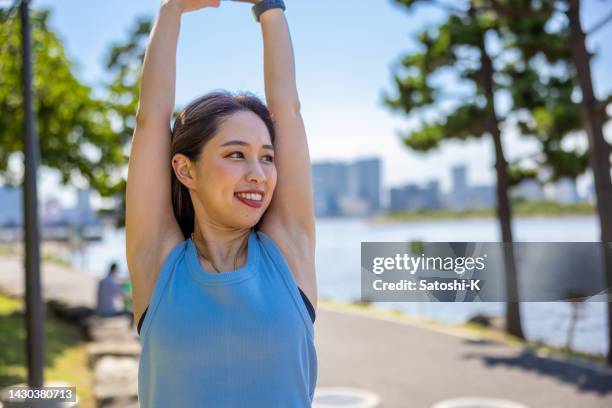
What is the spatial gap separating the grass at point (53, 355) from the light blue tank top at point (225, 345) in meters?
5.60

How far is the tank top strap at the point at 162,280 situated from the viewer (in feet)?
4.06

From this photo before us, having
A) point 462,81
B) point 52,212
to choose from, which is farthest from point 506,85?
point 52,212

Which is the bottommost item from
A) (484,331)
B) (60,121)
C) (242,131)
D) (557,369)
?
(557,369)

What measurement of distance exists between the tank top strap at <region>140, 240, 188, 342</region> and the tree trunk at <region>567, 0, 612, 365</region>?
749 cm

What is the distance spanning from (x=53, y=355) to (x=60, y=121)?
419 centimetres

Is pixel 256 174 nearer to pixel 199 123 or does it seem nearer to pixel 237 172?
pixel 237 172

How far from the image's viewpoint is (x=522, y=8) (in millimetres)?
8438

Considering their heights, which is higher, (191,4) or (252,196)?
(191,4)

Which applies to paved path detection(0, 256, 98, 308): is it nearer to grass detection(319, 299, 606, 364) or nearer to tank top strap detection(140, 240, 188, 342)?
grass detection(319, 299, 606, 364)

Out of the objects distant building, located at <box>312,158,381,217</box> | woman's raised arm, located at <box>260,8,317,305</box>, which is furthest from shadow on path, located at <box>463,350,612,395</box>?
distant building, located at <box>312,158,381,217</box>

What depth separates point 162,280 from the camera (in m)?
1.26

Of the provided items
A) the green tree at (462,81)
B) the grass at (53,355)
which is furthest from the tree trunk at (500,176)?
the grass at (53,355)

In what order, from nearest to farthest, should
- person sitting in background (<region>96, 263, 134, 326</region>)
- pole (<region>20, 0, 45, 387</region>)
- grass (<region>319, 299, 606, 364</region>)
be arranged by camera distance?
pole (<region>20, 0, 45, 387</region>), grass (<region>319, 299, 606, 364</region>), person sitting in background (<region>96, 263, 134, 326</region>)

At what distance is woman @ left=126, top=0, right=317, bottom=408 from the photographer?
119 centimetres
